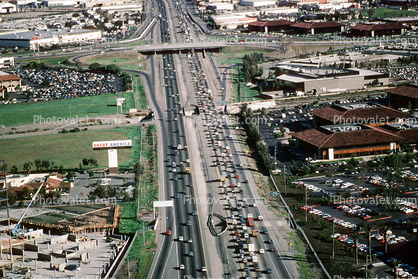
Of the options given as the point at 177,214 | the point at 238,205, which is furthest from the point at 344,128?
the point at 177,214

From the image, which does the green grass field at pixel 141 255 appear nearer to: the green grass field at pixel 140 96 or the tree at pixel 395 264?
the tree at pixel 395 264

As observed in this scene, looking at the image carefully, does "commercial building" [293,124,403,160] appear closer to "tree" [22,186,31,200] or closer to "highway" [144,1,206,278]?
"highway" [144,1,206,278]

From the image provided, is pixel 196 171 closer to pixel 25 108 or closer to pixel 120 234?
pixel 120 234

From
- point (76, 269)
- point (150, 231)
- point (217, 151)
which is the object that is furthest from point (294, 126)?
point (76, 269)

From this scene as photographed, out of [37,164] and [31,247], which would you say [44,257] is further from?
[37,164]

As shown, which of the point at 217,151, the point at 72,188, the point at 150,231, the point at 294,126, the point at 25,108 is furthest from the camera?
the point at 25,108

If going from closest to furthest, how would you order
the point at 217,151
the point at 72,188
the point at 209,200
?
the point at 209,200 < the point at 72,188 < the point at 217,151

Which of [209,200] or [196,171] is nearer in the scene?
[209,200]

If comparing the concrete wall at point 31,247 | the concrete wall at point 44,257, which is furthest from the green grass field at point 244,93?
the concrete wall at point 44,257
